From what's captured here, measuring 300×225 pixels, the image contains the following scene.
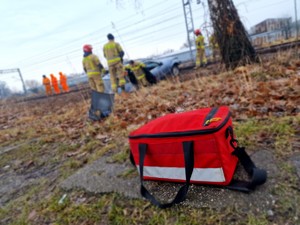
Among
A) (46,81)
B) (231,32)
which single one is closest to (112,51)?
(231,32)

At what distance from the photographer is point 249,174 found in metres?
1.45

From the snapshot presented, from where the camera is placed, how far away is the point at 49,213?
1.66m

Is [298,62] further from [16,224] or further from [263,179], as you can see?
[16,224]

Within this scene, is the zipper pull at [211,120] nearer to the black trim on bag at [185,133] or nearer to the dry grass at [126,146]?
the black trim on bag at [185,133]

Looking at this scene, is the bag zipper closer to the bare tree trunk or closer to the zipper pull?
the zipper pull

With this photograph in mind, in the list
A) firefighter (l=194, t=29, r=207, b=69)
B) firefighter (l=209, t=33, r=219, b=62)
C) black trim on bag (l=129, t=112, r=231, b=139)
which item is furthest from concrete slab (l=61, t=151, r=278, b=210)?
firefighter (l=194, t=29, r=207, b=69)

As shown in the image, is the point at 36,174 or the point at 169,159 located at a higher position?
the point at 169,159

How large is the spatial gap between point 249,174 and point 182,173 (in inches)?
17.0

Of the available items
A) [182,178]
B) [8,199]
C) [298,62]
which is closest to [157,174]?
[182,178]

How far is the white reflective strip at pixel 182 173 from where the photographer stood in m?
1.34

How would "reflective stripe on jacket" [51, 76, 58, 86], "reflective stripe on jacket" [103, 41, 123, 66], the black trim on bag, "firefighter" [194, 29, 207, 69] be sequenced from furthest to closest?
"reflective stripe on jacket" [51, 76, 58, 86], "firefighter" [194, 29, 207, 69], "reflective stripe on jacket" [103, 41, 123, 66], the black trim on bag

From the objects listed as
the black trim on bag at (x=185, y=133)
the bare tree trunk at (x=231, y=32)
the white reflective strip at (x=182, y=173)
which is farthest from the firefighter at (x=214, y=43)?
the white reflective strip at (x=182, y=173)

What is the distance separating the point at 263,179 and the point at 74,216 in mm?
1249

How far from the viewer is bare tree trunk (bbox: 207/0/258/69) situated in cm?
524
